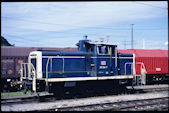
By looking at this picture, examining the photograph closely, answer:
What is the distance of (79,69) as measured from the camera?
12.7 metres

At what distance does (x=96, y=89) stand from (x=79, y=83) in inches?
52.7

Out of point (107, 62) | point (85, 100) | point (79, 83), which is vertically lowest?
point (85, 100)

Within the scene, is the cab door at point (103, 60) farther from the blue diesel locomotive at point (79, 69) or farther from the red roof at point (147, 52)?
the red roof at point (147, 52)

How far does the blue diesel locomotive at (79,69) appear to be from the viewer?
11820 millimetres

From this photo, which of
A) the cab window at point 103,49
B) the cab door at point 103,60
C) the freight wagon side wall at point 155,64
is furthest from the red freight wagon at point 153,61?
the cab window at point 103,49

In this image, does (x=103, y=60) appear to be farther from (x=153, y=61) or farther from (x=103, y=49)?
(x=153, y=61)

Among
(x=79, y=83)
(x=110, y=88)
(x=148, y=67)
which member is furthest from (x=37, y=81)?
(x=148, y=67)

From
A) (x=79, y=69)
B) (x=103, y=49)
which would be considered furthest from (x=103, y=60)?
(x=79, y=69)

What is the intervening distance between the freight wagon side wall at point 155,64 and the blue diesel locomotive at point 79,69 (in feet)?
18.7

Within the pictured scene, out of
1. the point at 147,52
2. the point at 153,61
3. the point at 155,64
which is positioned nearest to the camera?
the point at 153,61

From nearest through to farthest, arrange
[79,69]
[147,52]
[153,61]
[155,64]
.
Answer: [79,69]
[153,61]
[155,64]
[147,52]

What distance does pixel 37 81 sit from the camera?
11.4 metres

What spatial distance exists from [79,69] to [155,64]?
33.8ft

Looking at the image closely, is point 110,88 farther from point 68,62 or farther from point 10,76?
point 10,76
